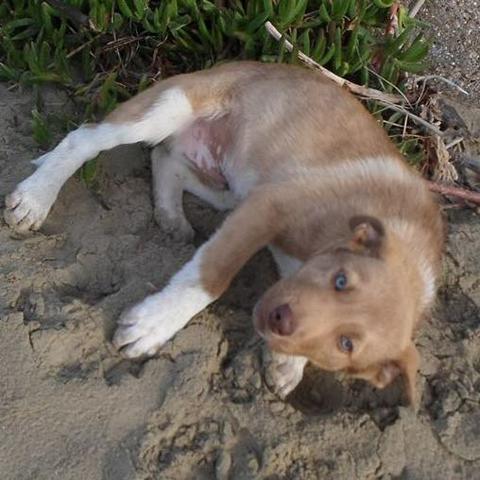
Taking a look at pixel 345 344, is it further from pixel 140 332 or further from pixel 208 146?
pixel 208 146

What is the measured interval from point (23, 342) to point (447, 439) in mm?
1930

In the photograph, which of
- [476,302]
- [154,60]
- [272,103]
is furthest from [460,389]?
[154,60]

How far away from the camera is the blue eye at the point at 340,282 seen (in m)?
3.60

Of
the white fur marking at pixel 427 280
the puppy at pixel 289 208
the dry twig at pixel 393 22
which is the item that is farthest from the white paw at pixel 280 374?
the dry twig at pixel 393 22

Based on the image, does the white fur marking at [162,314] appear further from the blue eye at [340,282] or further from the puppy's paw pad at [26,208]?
the puppy's paw pad at [26,208]

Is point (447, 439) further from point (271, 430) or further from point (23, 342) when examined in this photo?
point (23, 342)

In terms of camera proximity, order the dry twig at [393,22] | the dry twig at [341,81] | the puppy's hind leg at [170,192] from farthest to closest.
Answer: the dry twig at [393,22]
the dry twig at [341,81]
the puppy's hind leg at [170,192]

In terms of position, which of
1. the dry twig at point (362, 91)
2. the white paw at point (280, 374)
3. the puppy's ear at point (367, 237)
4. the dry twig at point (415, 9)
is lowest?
the white paw at point (280, 374)

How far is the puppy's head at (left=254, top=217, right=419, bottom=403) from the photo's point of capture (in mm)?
3516

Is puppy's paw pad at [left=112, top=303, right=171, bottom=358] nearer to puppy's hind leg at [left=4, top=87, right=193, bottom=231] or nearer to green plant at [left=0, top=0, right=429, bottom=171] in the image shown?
puppy's hind leg at [left=4, top=87, right=193, bottom=231]

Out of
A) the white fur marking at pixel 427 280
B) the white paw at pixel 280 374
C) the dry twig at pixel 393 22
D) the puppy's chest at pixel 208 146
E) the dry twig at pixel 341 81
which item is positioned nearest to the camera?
the white paw at pixel 280 374

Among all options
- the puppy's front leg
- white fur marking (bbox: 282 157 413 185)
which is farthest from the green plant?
the puppy's front leg

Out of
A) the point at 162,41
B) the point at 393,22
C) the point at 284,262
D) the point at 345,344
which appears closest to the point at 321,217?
the point at 284,262

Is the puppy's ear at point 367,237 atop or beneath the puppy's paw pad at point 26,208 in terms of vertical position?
atop
